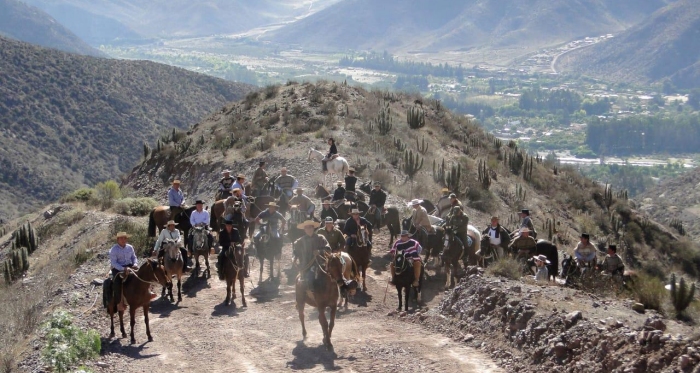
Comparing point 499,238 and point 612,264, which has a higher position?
point 499,238

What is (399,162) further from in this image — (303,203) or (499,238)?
(499,238)

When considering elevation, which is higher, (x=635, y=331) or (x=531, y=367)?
(x=635, y=331)

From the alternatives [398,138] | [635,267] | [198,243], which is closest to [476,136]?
[398,138]

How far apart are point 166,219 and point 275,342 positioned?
311 inches

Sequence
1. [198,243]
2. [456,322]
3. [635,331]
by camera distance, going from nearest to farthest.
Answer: [635,331] < [456,322] < [198,243]

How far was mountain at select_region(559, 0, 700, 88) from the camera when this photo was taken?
599 ft

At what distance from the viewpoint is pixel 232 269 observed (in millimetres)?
17641

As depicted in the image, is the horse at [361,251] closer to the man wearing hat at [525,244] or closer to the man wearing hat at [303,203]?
the man wearing hat at [303,203]

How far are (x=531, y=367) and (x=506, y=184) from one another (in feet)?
85.2

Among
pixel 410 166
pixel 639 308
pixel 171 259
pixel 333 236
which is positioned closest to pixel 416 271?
pixel 333 236

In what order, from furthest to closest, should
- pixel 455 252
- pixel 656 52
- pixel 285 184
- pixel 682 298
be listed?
pixel 656 52 → pixel 285 184 → pixel 455 252 → pixel 682 298

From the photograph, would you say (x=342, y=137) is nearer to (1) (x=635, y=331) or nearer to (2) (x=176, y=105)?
(1) (x=635, y=331)

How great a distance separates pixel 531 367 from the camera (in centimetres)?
1334

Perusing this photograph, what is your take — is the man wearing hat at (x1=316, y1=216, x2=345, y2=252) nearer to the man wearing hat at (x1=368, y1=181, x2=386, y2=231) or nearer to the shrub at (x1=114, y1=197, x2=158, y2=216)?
the man wearing hat at (x1=368, y1=181, x2=386, y2=231)
